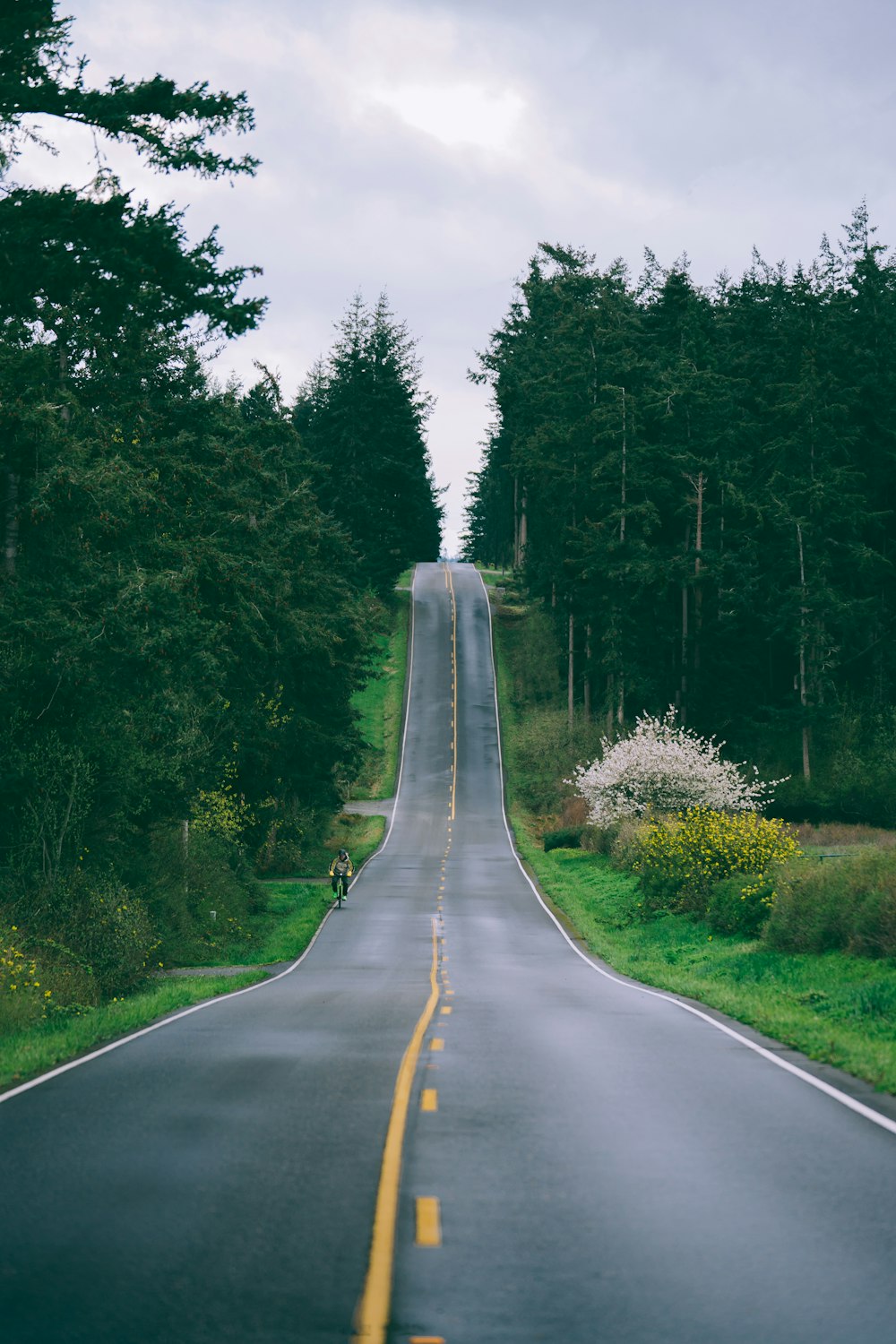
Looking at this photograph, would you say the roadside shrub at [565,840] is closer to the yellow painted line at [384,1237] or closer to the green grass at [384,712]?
the green grass at [384,712]

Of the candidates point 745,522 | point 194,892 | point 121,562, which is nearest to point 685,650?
point 745,522

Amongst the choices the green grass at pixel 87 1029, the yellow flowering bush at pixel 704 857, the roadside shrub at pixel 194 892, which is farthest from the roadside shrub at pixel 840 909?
the roadside shrub at pixel 194 892

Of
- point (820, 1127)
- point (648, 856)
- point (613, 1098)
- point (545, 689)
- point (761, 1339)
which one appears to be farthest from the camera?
point (545, 689)

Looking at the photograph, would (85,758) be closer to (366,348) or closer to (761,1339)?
(761,1339)

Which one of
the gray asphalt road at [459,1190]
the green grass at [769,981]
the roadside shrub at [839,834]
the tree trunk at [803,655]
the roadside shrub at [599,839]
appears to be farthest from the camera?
the tree trunk at [803,655]

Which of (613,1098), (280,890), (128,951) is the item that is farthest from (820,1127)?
(280,890)

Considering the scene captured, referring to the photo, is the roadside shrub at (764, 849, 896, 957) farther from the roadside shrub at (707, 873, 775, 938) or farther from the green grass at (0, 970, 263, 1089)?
the green grass at (0, 970, 263, 1089)

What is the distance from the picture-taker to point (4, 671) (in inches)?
902

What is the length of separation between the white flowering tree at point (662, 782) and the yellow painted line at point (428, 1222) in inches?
1643

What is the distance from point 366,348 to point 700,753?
64.6 m

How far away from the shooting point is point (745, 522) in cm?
6794

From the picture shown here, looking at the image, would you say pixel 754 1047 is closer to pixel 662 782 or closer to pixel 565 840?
pixel 662 782

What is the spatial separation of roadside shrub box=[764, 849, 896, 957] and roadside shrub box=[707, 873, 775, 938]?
6.22 feet

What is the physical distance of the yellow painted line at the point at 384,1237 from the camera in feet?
18.5
